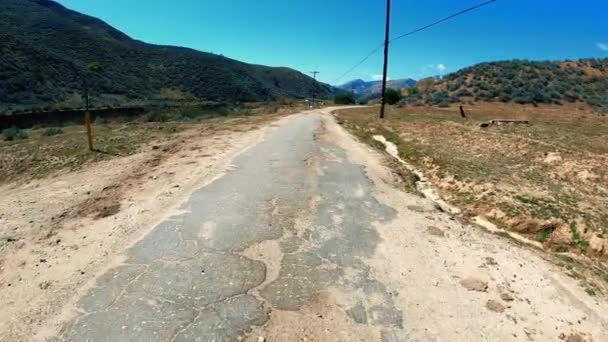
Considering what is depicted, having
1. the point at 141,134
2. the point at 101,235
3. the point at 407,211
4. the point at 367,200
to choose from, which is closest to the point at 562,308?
the point at 407,211

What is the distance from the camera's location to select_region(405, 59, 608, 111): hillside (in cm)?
3353

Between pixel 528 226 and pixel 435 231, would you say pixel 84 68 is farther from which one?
pixel 528 226

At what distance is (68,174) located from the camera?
10.0 metres

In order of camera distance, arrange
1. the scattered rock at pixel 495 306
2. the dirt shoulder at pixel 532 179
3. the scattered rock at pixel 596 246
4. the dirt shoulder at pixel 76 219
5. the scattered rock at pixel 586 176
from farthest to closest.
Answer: the scattered rock at pixel 586 176 → the dirt shoulder at pixel 532 179 → the scattered rock at pixel 596 246 → the scattered rock at pixel 495 306 → the dirt shoulder at pixel 76 219

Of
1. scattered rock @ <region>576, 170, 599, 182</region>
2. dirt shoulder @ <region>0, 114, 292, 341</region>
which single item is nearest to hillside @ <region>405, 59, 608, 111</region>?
scattered rock @ <region>576, 170, 599, 182</region>

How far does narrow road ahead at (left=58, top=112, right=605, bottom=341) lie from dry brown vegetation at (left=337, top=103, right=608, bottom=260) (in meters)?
1.22

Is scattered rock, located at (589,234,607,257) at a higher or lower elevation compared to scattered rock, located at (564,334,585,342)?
higher

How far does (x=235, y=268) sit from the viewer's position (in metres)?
5.18

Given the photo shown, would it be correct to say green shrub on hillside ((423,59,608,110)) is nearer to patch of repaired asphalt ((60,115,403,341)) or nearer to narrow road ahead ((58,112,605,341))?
patch of repaired asphalt ((60,115,403,341))

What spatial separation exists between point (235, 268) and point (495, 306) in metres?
3.30

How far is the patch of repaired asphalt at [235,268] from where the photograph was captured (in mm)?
4027

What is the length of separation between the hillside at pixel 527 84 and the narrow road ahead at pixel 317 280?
31.0 meters

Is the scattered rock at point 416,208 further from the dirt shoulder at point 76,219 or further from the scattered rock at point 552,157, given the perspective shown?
the scattered rock at point 552,157

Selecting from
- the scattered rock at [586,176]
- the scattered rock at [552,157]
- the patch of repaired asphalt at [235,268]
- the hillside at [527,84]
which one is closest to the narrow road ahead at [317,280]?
the patch of repaired asphalt at [235,268]
